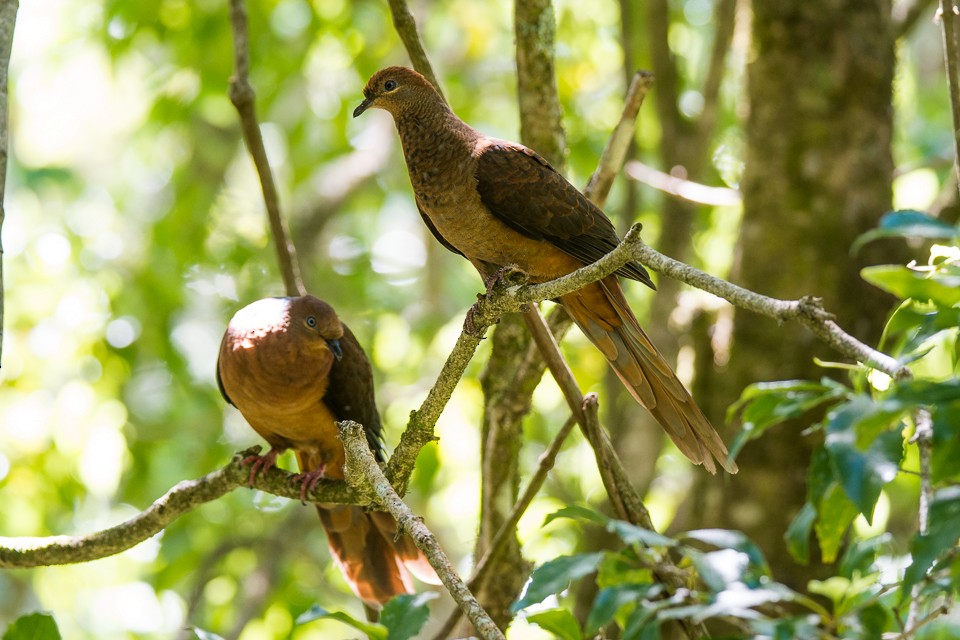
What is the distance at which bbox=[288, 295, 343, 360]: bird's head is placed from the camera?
12.4 feet

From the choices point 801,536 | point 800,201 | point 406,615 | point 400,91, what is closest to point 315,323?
point 400,91

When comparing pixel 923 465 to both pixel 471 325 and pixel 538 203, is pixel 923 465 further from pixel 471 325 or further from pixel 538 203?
pixel 538 203

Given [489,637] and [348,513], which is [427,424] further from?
[348,513]

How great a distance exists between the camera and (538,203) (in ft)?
11.3

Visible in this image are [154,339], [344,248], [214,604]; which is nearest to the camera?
[154,339]

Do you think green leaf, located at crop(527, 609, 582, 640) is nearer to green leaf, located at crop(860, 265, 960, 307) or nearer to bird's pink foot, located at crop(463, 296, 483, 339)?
bird's pink foot, located at crop(463, 296, 483, 339)

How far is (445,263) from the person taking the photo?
8445 mm

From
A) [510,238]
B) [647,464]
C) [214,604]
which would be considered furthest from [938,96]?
[214,604]

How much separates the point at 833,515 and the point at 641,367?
4.10 feet

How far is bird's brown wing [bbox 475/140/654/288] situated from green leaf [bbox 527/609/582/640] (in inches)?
57.8

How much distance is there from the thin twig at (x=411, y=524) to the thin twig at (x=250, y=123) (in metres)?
1.51

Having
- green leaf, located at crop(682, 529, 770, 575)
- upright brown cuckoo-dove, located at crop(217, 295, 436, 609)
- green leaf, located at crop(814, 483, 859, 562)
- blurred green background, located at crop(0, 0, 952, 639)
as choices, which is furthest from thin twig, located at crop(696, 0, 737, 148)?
green leaf, located at crop(682, 529, 770, 575)

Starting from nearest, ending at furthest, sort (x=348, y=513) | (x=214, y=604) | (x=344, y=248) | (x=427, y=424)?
(x=427, y=424)
(x=348, y=513)
(x=214, y=604)
(x=344, y=248)

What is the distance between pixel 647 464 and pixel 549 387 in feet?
6.04
